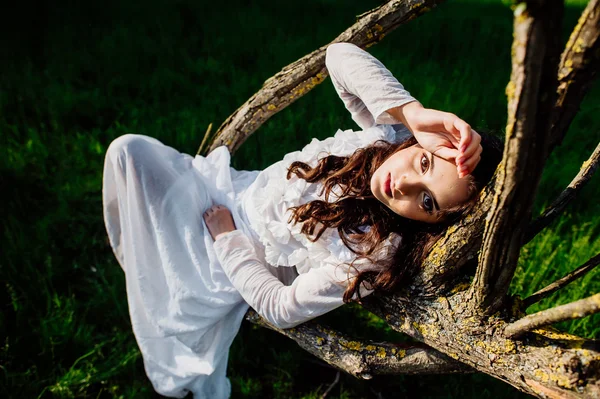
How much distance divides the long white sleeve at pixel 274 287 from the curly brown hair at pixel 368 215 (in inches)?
3.6

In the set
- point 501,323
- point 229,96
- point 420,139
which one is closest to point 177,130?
point 229,96

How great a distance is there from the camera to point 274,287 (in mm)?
1674

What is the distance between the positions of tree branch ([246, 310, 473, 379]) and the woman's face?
44cm

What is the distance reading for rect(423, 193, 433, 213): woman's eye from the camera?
1.41 metres

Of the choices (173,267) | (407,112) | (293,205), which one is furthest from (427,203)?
(173,267)

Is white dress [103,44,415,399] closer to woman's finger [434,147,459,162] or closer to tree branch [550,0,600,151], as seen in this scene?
woman's finger [434,147,459,162]

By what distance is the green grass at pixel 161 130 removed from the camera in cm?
223

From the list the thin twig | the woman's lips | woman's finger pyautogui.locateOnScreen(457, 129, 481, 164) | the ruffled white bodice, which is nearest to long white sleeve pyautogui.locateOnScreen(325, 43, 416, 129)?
the ruffled white bodice

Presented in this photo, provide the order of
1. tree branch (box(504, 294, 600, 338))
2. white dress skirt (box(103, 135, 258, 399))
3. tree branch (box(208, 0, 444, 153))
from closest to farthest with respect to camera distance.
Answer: tree branch (box(504, 294, 600, 338)), tree branch (box(208, 0, 444, 153)), white dress skirt (box(103, 135, 258, 399))

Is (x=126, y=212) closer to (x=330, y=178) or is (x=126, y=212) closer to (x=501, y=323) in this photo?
(x=330, y=178)

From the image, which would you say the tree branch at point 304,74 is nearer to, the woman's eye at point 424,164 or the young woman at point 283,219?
the young woman at point 283,219

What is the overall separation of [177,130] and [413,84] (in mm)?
1433

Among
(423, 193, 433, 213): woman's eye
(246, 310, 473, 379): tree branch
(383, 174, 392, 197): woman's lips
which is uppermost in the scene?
(383, 174, 392, 197): woman's lips

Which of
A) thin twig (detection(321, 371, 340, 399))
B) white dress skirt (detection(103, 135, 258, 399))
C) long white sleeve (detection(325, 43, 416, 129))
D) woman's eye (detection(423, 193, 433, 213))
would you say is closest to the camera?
woman's eye (detection(423, 193, 433, 213))
